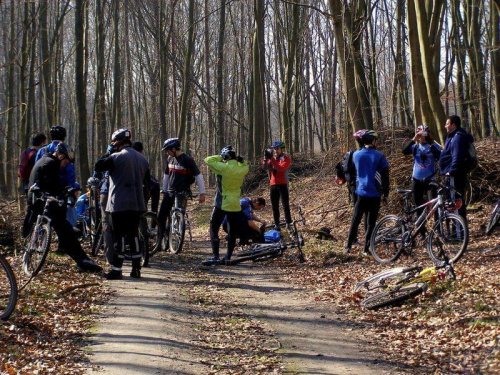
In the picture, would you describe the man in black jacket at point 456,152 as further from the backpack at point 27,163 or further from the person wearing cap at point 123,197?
the backpack at point 27,163

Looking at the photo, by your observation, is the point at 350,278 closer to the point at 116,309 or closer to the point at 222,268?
the point at 222,268

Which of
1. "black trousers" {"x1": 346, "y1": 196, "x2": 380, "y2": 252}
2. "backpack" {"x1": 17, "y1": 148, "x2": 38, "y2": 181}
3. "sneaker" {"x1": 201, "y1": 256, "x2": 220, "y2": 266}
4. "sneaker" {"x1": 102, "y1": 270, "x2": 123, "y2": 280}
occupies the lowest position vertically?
"sneaker" {"x1": 201, "y1": 256, "x2": 220, "y2": 266}

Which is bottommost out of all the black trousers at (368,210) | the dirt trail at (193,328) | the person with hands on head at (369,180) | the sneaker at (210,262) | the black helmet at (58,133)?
the dirt trail at (193,328)

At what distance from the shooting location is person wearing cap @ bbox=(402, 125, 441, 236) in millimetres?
10391

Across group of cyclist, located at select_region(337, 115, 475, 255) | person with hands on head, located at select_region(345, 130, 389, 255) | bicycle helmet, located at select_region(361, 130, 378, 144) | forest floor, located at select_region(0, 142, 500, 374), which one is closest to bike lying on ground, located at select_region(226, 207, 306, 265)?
forest floor, located at select_region(0, 142, 500, 374)

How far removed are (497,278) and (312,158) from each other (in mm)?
17943

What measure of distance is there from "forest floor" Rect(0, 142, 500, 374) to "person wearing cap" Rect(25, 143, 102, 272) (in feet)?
0.92

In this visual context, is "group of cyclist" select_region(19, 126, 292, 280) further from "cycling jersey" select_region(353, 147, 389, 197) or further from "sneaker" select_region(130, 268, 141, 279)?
"cycling jersey" select_region(353, 147, 389, 197)

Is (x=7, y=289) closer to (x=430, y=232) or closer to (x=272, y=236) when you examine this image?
(x=272, y=236)

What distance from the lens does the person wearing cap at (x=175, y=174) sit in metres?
11.2

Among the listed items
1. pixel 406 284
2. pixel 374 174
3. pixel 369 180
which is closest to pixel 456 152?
pixel 374 174

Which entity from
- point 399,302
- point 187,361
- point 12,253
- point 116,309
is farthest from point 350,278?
point 12,253

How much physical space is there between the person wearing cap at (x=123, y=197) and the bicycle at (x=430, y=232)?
12.5 feet

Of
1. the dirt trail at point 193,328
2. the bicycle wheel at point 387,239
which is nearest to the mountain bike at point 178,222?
the dirt trail at point 193,328
